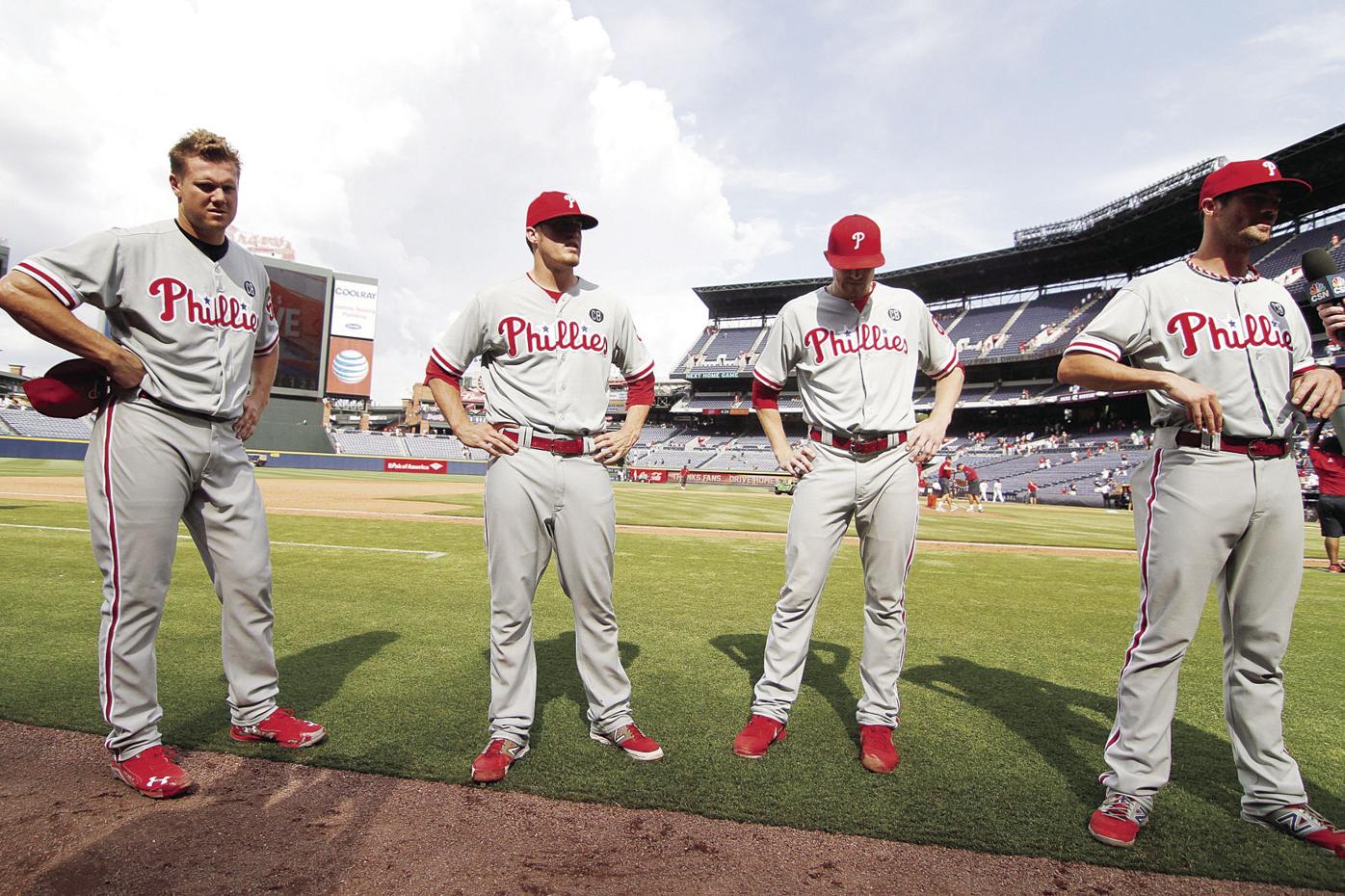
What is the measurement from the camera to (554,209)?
9.82ft

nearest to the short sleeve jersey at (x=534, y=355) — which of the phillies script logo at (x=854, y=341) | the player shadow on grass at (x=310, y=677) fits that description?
the phillies script logo at (x=854, y=341)

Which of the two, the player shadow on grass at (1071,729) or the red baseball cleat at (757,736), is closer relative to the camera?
the player shadow on grass at (1071,729)

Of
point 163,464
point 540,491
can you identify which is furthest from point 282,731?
point 540,491

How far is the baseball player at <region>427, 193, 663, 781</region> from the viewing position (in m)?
2.92

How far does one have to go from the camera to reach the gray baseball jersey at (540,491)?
2.92 meters

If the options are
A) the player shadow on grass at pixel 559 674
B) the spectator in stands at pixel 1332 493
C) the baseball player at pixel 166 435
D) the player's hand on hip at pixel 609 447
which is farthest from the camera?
the spectator in stands at pixel 1332 493

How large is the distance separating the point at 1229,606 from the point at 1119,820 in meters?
0.86

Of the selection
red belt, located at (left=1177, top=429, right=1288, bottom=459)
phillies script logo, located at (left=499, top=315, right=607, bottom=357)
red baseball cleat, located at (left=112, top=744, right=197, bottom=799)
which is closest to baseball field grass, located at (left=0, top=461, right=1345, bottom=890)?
red baseball cleat, located at (left=112, top=744, right=197, bottom=799)

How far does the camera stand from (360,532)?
10.3 metres

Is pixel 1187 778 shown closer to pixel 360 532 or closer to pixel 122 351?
pixel 122 351

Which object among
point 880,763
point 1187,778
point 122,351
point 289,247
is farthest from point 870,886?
point 289,247

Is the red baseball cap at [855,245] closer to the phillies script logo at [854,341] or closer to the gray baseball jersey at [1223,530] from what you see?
the phillies script logo at [854,341]

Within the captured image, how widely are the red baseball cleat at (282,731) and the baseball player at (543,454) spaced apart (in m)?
0.72

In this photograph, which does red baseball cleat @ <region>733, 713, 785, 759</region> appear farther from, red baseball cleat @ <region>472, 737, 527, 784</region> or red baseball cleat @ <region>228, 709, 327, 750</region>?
red baseball cleat @ <region>228, 709, 327, 750</region>
